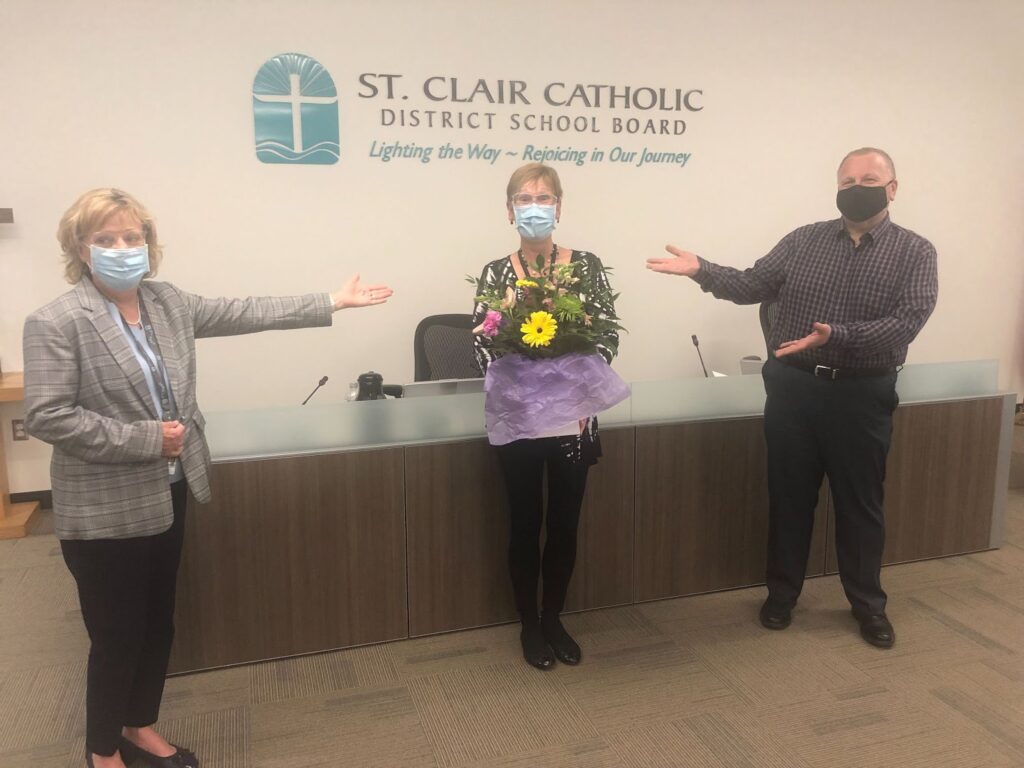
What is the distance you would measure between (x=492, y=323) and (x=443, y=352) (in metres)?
1.38

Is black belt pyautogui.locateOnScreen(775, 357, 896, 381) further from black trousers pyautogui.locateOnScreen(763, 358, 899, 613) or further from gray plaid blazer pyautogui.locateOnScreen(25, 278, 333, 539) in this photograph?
gray plaid blazer pyautogui.locateOnScreen(25, 278, 333, 539)

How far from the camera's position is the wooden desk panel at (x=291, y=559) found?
249 centimetres

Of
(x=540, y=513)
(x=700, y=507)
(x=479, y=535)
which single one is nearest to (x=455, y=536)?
(x=479, y=535)

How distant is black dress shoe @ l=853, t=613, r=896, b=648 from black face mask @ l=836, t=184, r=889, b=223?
1344mm

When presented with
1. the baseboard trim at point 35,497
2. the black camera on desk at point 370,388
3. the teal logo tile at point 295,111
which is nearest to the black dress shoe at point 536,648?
the black camera on desk at point 370,388

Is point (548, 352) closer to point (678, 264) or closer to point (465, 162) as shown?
point (678, 264)

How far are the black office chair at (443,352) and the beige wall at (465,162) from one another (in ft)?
2.92

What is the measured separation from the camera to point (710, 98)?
15.4 feet

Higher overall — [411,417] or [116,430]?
[116,430]

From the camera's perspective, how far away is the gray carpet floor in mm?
2170

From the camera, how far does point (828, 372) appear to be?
8.63 ft

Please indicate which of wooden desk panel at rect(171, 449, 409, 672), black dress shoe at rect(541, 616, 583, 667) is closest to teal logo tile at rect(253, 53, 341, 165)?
wooden desk panel at rect(171, 449, 409, 672)

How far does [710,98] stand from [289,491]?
3485mm

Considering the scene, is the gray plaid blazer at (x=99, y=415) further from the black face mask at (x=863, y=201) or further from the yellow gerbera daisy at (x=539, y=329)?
the black face mask at (x=863, y=201)
